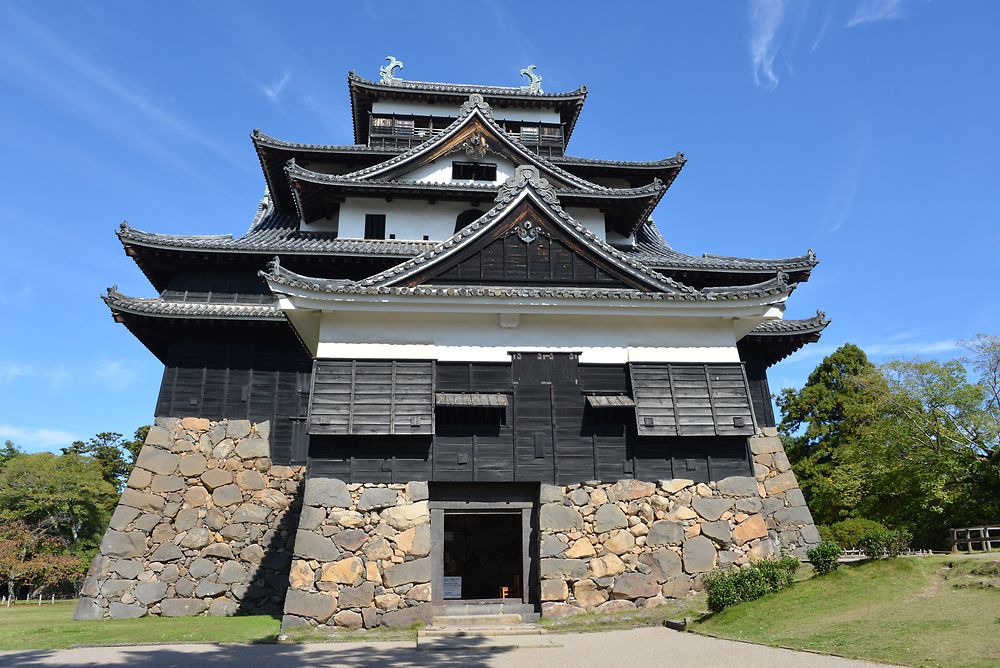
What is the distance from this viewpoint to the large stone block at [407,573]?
1156cm

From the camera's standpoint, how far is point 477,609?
11.9 metres

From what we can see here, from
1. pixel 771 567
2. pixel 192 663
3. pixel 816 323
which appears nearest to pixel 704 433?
pixel 771 567

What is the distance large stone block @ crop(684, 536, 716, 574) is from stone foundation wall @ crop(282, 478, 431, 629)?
196 inches

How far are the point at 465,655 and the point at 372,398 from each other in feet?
16.7

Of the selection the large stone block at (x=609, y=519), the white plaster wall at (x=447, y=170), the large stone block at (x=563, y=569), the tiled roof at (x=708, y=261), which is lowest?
the large stone block at (x=563, y=569)

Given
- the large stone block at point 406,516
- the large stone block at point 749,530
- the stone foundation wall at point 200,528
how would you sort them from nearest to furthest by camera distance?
the large stone block at point 406,516, the large stone block at point 749,530, the stone foundation wall at point 200,528

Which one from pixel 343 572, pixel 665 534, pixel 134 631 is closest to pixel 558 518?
pixel 665 534

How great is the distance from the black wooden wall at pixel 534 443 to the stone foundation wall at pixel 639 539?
0.35 meters

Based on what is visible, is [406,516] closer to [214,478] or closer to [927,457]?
[214,478]

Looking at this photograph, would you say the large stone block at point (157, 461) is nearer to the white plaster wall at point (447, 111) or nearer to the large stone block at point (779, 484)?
the large stone block at point (779, 484)

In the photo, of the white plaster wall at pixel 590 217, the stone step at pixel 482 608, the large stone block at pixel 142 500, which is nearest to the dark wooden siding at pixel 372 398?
the stone step at pixel 482 608

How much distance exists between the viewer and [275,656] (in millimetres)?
9281

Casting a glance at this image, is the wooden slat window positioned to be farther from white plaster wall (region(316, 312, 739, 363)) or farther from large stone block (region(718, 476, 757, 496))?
large stone block (region(718, 476, 757, 496))

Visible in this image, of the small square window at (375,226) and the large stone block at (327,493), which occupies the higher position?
the small square window at (375,226)
